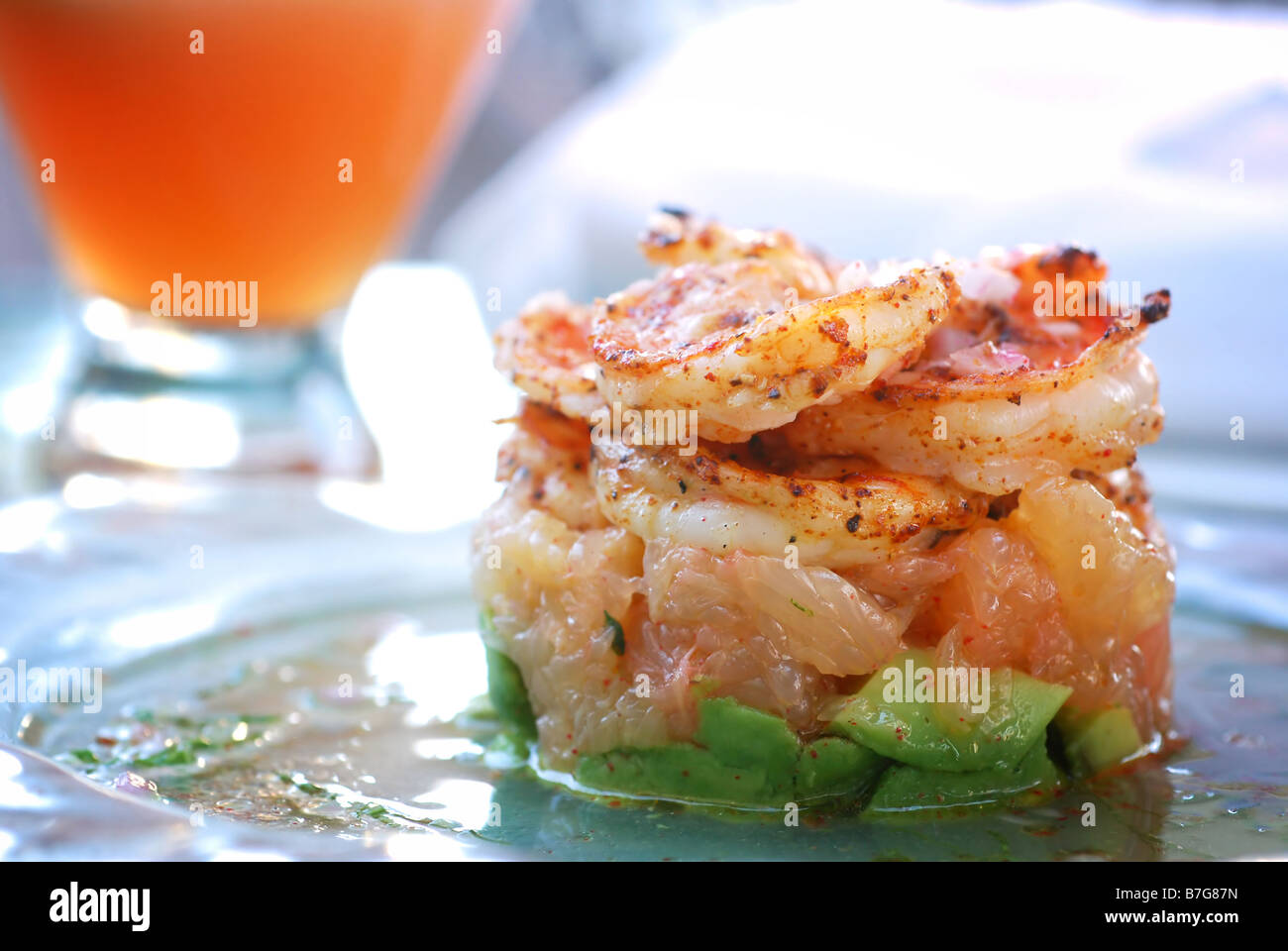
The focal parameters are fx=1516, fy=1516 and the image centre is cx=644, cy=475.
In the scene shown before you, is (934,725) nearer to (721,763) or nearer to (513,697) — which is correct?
(721,763)

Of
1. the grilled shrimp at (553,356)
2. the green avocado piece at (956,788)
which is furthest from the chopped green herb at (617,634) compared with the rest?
the green avocado piece at (956,788)

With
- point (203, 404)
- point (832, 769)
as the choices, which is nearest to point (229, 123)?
point (203, 404)

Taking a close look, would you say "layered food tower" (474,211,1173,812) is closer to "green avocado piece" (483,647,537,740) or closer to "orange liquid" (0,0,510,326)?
"green avocado piece" (483,647,537,740)

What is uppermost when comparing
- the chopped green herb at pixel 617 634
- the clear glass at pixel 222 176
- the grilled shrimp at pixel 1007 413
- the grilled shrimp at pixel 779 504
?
the clear glass at pixel 222 176

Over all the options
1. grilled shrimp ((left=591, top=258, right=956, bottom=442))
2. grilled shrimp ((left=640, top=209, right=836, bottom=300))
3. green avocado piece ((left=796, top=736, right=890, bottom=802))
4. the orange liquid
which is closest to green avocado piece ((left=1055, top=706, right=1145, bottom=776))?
green avocado piece ((left=796, top=736, right=890, bottom=802))

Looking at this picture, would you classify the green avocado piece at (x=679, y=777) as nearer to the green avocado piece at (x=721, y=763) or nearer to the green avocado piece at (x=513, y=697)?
the green avocado piece at (x=721, y=763)

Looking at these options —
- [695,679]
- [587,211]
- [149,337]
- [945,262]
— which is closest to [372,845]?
[695,679]
